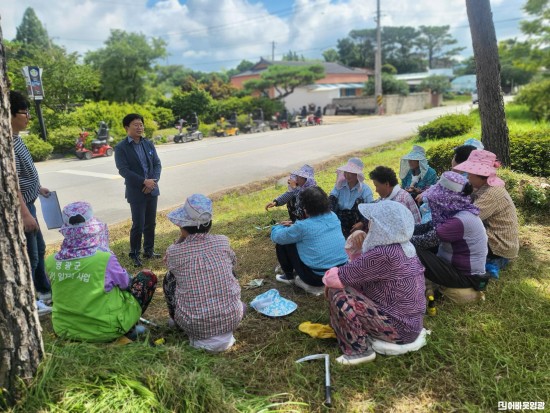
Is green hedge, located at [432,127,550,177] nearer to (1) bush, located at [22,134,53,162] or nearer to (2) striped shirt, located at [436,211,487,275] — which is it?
(2) striped shirt, located at [436,211,487,275]

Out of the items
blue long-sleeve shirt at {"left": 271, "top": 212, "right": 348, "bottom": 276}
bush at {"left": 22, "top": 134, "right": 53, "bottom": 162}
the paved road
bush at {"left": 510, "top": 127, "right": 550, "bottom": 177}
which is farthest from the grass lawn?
bush at {"left": 22, "top": 134, "right": 53, "bottom": 162}

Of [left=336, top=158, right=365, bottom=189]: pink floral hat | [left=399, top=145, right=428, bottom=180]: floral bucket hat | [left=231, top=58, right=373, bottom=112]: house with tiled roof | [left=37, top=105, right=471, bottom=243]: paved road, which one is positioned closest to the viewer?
[left=336, top=158, right=365, bottom=189]: pink floral hat

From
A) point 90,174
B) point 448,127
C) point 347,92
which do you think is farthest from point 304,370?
point 347,92

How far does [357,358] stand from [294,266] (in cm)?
127

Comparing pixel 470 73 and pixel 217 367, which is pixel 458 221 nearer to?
pixel 217 367

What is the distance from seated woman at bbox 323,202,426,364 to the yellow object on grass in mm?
205

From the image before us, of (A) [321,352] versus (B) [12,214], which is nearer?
(B) [12,214]

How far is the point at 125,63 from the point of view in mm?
25141

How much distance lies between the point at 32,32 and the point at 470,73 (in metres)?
61.3

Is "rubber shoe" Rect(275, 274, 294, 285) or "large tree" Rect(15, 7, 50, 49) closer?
"rubber shoe" Rect(275, 274, 294, 285)

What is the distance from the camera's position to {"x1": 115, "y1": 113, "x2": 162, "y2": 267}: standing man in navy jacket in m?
4.54

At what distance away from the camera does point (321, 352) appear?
9.50 ft

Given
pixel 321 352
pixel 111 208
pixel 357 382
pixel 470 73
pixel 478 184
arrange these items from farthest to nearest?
pixel 470 73, pixel 111 208, pixel 478 184, pixel 321 352, pixel 357 382

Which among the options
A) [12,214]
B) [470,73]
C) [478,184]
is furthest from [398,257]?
[470,73]
